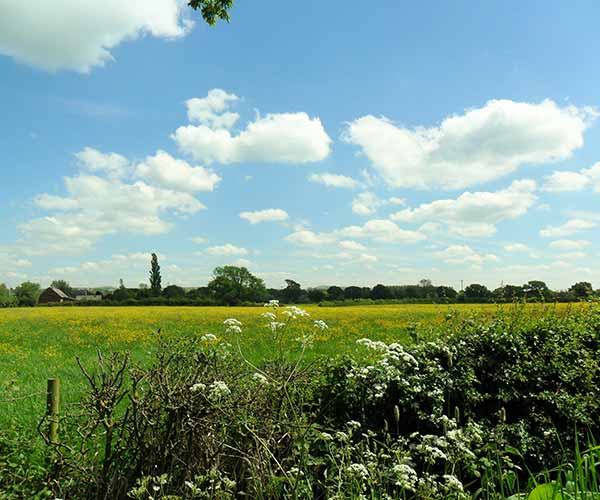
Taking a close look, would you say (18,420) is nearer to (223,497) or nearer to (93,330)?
(223,497)

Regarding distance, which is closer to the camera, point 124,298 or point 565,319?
point 565,319

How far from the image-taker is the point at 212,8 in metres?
9.39

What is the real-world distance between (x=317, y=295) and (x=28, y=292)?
59.0m

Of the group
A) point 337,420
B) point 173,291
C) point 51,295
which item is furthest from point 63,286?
point 337,420

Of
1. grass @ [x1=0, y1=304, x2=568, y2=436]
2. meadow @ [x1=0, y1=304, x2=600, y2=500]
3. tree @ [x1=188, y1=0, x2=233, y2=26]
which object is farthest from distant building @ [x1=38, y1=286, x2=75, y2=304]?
meadow @ [x1=0, y1=304, x2=600, y2=500]

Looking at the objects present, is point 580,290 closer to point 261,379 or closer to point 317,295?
point 261,379

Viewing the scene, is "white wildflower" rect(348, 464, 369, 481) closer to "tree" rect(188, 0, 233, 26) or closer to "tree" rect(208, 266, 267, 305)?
"tree" rect(188, 0, 233, 26)

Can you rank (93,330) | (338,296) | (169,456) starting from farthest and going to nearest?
(338,296) < (93,330) < (169,456)

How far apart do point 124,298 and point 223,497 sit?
56267 millimetres

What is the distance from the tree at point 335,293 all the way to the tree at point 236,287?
884 cm

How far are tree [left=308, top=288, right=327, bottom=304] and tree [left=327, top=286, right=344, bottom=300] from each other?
50 cm

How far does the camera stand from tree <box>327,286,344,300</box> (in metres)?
46.9

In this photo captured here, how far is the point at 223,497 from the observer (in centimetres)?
336

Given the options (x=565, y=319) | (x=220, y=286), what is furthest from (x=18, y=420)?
(x=220, y=286)
